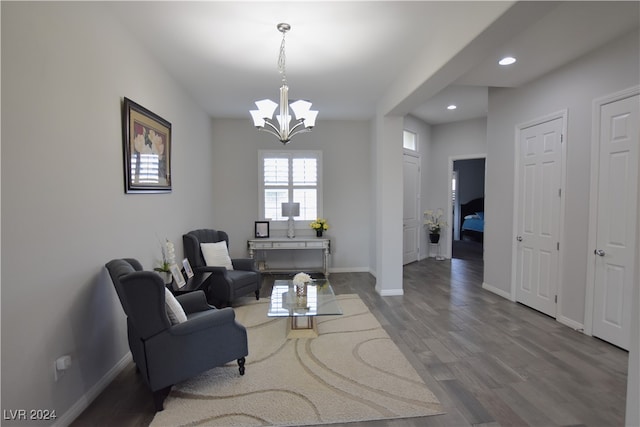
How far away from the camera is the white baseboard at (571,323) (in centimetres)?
332

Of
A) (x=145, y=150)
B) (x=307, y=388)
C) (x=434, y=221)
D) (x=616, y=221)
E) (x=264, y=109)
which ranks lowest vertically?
(x=307, y=388)

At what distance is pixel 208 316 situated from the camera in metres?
2.31

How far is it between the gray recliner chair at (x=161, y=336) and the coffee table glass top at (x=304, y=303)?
73cm

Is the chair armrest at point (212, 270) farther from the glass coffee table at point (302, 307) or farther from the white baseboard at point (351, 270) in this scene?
the white baseboard at point (351, 270)

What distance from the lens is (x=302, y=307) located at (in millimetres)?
3152

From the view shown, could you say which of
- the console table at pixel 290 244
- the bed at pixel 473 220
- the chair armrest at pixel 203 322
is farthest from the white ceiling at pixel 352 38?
the bed at pixel 473 220

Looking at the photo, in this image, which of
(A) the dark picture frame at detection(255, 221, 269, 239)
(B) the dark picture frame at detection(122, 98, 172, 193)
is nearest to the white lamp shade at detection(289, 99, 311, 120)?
(B) the dark picture frame at detection(122, 98, 172, 193)

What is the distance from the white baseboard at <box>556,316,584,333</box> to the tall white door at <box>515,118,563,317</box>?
0.11m

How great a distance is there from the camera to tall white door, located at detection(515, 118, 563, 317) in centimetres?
364

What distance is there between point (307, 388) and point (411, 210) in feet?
17.0

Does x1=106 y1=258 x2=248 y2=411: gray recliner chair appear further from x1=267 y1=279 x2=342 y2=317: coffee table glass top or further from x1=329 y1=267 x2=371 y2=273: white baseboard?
x1=329 y1=267 x2=371 y2=273: white baseboard

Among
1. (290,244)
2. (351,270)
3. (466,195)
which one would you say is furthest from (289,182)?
(466,195)

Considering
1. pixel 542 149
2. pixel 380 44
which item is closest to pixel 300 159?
pixel 380 44

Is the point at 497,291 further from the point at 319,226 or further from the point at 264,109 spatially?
the point at 264,109
